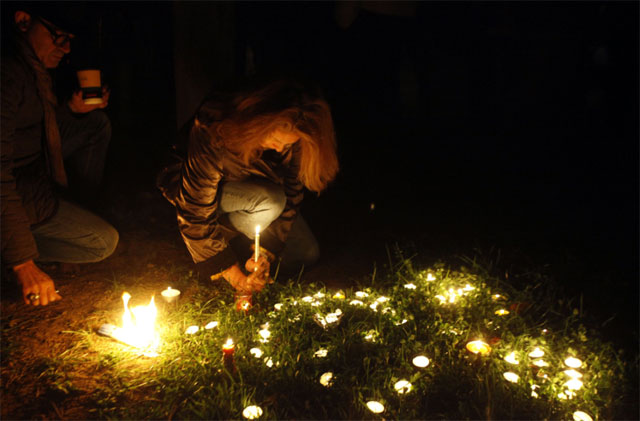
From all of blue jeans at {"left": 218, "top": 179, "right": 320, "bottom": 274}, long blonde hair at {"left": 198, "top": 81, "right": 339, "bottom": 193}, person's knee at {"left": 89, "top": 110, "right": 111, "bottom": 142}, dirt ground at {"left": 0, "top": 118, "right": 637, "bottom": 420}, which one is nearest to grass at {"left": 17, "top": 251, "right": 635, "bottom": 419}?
dirt ground at {"left": 0, "top": 118, "right": 637, "bottom": 420}

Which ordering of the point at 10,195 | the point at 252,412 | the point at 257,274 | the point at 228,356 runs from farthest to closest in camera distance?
the point at 257,274, the point at 10,195, the point at 228,356, the point at 252,412

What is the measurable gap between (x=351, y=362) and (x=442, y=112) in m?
9.86

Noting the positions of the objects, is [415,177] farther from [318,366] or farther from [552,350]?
[318,366]

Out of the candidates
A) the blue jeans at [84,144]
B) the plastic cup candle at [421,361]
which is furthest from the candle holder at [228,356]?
the blue jeans at [84,144]

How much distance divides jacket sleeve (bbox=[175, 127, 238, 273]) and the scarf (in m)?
0.88

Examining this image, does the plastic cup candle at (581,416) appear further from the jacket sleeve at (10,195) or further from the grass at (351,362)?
the jacket sleeve at (10,195)

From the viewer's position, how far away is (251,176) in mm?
3453

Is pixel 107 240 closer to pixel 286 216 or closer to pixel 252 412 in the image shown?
pixel 286 216

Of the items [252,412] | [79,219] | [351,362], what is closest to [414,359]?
[351,362]

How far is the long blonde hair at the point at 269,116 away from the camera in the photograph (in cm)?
266

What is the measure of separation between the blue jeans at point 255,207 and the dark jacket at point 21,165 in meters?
1.19

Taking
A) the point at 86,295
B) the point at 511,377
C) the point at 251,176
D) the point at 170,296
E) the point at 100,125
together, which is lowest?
the point at 86,295

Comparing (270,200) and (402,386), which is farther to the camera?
(270,200)

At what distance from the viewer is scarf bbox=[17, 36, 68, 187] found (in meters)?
2.80
